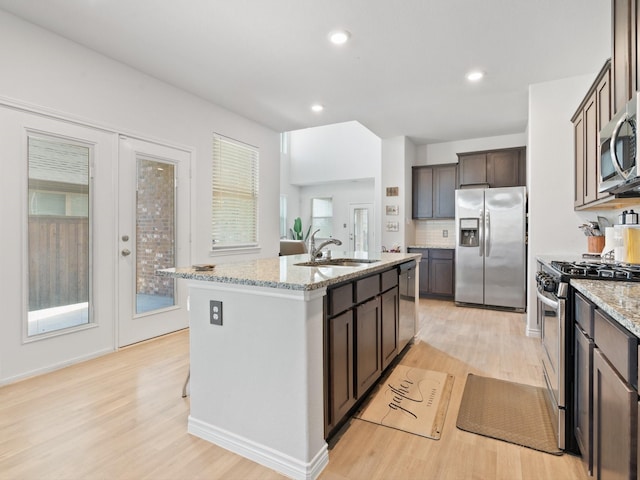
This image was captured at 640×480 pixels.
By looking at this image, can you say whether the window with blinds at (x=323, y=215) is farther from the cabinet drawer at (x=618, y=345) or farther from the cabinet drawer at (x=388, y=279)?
the cabinet drawer at (x=618, y=345)

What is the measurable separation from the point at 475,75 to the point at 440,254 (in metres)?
2.89

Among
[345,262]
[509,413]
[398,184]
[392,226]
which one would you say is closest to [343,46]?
[345,262]

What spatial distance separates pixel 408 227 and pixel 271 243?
2.43 meters

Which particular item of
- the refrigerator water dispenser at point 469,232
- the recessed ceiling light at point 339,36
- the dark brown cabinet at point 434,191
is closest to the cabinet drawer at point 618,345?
the recessed ceiling light at point 339,36

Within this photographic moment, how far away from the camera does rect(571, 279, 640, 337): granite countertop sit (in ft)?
3.25

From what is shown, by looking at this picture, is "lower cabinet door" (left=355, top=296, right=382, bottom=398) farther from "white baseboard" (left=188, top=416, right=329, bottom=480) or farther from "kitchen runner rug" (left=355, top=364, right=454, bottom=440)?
"white baseboard" (left=188, top=416, right=329, bottom=480)

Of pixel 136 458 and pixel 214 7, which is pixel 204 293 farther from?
pixel 214 7

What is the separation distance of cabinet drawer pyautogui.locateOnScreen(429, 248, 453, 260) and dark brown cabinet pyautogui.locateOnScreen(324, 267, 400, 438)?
3.31 metres

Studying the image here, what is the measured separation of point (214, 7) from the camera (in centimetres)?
247

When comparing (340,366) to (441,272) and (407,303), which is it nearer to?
(407,303)

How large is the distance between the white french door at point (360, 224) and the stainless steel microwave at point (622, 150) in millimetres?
6824

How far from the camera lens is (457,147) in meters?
6.13

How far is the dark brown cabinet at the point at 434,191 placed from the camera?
5895 mm

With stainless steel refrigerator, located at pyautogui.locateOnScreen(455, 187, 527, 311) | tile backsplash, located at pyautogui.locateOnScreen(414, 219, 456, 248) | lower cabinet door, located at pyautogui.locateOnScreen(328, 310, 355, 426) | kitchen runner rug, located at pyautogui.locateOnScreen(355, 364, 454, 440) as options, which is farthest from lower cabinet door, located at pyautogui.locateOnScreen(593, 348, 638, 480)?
tile backsplash, located at pyautogui.locateOnScreen(414, 219, 456, 248)
